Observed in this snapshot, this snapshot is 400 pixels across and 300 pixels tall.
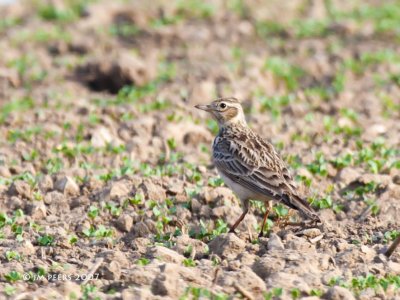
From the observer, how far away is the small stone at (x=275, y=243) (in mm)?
7141

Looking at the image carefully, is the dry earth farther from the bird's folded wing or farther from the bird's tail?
the bird's folded wing

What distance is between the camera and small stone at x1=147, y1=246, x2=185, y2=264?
690cm

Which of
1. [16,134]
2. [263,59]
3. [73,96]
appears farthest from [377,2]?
[16,134]

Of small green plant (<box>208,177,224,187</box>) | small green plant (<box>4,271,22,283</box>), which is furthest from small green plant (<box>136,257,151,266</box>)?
small green plant (<box>208,177,224,187</box>)

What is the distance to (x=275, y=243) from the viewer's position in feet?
23.6

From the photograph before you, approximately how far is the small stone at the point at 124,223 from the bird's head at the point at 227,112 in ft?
4.69

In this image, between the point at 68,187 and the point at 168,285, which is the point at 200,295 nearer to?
the point at 168,285

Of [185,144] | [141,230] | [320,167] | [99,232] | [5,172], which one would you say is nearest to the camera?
[99,232]

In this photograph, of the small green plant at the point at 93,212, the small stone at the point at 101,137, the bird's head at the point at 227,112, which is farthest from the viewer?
the small stone at the point at 101,137

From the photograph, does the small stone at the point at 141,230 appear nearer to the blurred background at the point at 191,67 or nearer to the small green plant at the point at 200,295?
the small green plant at the point at 200,295

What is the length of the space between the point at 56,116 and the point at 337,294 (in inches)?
221

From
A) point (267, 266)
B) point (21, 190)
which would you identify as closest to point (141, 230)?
point (21, 190)

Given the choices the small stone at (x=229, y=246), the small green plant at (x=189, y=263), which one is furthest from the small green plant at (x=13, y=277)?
the small stone at (x=229, y=246)

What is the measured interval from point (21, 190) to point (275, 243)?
2584 mm
